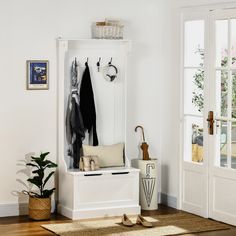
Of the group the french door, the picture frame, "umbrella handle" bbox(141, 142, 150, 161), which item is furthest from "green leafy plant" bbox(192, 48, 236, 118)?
the picture frame

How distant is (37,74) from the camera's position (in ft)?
24.3

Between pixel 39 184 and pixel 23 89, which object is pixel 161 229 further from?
pixel 23 89

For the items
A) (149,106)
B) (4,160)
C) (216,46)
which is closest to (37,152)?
(4,160)

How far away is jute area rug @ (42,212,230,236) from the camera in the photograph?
6.56 m

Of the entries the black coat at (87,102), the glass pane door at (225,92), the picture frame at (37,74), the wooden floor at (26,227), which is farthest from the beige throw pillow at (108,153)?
the glass pane door at (225,92)

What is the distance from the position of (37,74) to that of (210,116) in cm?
189

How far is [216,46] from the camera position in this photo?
7.18 metres

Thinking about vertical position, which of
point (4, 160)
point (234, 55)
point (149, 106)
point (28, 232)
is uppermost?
point (234, 55)

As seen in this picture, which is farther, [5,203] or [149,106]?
[149,106]

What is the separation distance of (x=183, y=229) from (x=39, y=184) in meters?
1.56

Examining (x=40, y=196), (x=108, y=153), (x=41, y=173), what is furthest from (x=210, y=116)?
(x=40, y=196)

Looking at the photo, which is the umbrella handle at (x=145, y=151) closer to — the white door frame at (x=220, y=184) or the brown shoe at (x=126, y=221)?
the white door frame at (x=220, y=184)

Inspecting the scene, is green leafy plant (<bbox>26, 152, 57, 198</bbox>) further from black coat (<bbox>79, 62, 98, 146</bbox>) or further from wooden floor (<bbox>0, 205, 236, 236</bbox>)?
black coat (<bbox>79, 62, 98, 146</bbox>)

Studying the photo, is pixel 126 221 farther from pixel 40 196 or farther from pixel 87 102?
pixel 87 102
